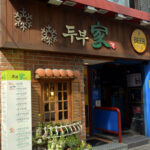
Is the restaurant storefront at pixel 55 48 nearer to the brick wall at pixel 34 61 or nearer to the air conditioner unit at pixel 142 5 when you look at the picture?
the brick wall at pixel 34 61

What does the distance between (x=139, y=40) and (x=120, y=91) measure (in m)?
3.12

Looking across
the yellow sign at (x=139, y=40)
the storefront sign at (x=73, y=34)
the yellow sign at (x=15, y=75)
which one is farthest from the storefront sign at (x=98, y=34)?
the yellow sign at (x=15, y=75)

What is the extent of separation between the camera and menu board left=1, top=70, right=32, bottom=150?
3.97 meters

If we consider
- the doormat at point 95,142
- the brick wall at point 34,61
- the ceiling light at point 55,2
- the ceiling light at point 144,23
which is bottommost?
the doormat at point 95,142

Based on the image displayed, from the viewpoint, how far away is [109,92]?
30.7 ft

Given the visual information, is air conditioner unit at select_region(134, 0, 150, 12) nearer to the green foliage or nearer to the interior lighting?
the interior lighting

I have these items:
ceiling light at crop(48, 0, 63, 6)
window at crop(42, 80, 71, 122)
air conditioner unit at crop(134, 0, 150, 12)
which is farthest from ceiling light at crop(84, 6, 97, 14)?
air conditioner unit at crop(134, 0, 150, 12)

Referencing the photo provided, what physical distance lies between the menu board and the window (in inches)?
38.0

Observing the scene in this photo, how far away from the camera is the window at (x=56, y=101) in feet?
17.2

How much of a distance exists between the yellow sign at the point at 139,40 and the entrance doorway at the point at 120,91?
2.44ft

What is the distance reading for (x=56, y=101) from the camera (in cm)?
539

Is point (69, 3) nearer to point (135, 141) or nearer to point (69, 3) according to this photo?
point (69, 3)

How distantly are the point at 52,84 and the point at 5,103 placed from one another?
1.59 m

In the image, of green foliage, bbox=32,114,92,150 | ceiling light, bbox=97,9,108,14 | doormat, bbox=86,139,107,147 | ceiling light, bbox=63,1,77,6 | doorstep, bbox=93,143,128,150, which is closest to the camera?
green foliage, bbox=32,114,92,150
